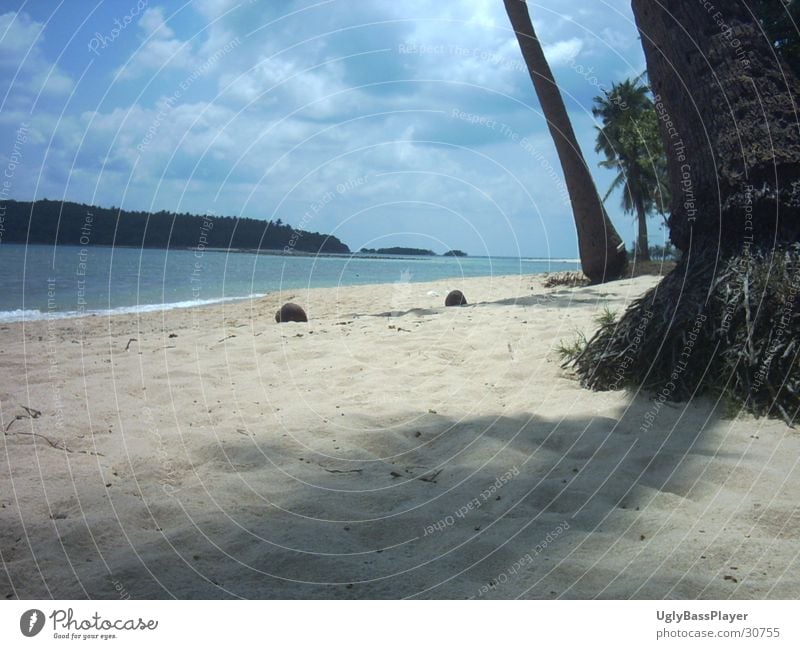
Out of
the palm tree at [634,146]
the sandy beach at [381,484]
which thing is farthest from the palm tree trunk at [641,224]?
the sandy beach at [381,484]

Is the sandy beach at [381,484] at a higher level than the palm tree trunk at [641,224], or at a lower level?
lower

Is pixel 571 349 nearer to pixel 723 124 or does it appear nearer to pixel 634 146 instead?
pixel 723 124

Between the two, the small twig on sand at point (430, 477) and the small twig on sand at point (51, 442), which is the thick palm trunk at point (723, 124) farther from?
the small twig on sand at point (51, 442)

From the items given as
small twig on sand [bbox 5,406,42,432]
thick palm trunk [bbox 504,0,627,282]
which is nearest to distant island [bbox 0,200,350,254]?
small twig on sand [bbox 5,406,42,432]

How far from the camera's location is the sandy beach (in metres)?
2.29

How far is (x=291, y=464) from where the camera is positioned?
11.1 ft

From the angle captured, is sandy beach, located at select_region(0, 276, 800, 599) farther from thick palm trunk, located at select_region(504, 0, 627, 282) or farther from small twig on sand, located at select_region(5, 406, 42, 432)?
thick palm trunk, located at select_region(504, 0, 627, 282)

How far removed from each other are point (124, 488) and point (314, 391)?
1920 millimetres

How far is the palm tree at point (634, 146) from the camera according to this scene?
23.2m

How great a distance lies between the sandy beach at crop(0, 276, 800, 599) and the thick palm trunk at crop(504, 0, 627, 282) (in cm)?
745

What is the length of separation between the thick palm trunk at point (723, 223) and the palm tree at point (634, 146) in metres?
18.7

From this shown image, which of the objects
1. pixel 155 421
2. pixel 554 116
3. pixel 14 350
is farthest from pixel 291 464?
pixel 554 116

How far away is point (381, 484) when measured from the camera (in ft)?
10.4

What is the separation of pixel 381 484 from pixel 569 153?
10.5m
